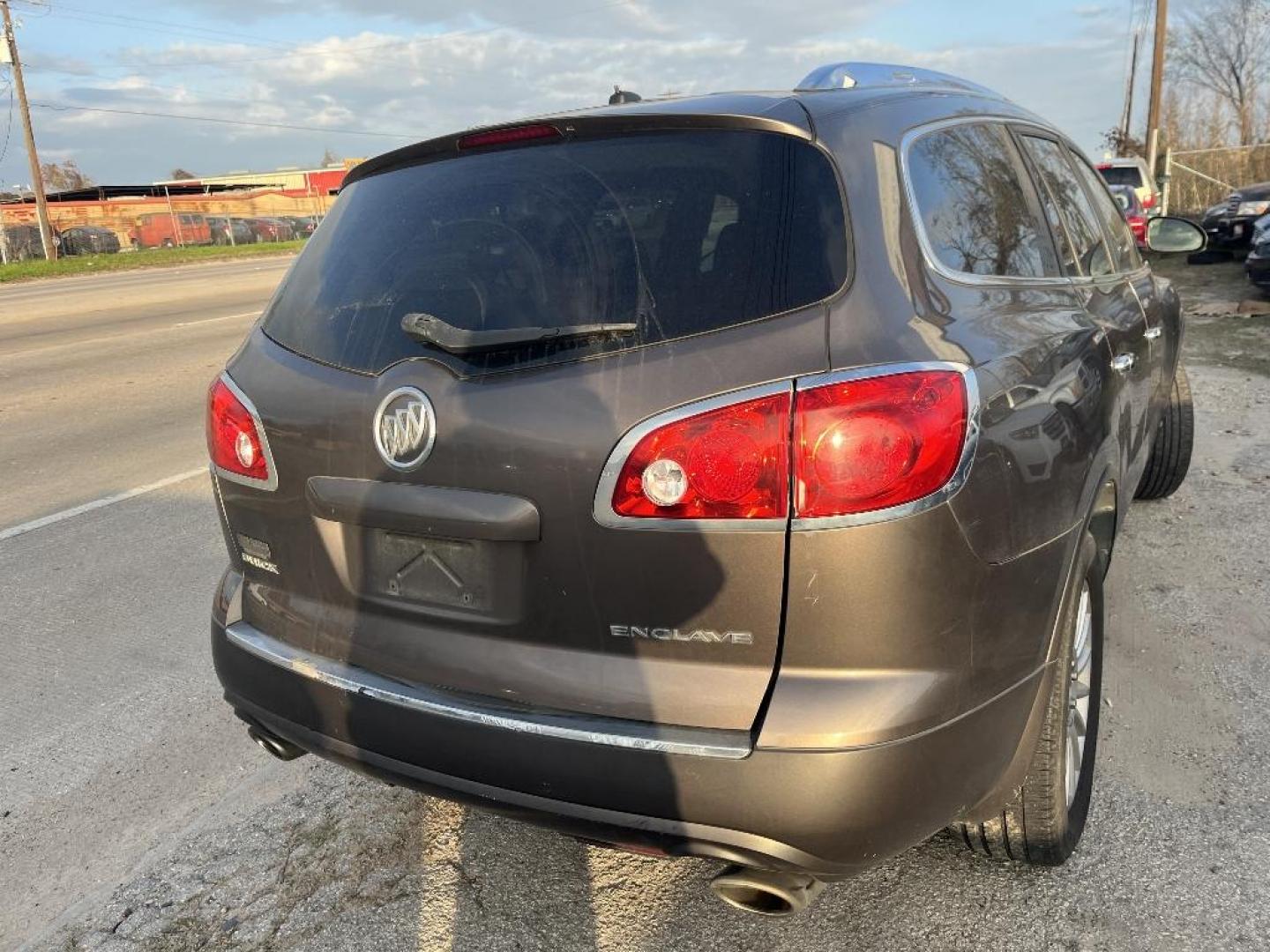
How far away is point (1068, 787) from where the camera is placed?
7.79 ft

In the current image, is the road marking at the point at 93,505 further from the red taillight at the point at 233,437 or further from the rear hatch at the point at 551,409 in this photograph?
the rear hatch at the point at 551,409

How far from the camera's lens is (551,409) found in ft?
5.89

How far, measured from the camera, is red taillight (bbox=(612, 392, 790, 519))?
1.67 metres

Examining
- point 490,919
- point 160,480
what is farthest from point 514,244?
point 160,480

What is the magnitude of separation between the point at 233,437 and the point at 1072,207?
2.65 m

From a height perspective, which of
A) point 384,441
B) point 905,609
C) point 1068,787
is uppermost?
point 384,441

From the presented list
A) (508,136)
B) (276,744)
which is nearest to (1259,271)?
(508,136)

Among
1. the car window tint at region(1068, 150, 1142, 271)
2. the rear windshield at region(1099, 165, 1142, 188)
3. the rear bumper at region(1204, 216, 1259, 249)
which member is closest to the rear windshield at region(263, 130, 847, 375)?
the car window tint at region(1068, 150, 1142, 271)

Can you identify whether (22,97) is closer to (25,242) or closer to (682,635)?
(25,242)

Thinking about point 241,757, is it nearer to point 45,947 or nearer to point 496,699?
point 45,947

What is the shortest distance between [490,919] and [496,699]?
2.42 ft

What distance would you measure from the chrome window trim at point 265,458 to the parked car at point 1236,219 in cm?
1679

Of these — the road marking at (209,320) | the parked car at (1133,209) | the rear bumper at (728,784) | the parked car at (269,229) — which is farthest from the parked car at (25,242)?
the rear bumper at (728,784)

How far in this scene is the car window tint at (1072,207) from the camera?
9.71ft
